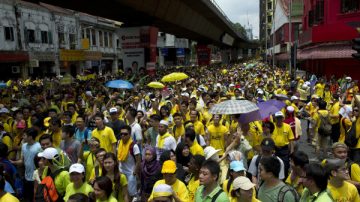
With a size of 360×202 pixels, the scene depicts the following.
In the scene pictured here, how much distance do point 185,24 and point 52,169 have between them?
3117 centimetres

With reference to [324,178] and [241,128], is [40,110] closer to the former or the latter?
[241,128]

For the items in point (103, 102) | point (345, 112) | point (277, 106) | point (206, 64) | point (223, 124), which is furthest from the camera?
point (206, 64)

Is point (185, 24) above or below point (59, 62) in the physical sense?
above

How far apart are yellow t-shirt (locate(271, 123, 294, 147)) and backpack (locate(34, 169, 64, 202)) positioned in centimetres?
404

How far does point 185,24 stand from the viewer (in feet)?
117

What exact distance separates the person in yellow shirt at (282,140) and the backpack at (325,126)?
2.39m

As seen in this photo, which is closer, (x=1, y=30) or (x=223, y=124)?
(x=223, y=124)

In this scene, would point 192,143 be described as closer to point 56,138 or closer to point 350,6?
point 56,138

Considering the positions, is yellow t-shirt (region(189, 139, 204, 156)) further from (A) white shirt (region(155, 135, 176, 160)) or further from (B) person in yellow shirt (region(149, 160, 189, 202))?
(B) person in yellow shirt (region(149, 160, 189, 202))

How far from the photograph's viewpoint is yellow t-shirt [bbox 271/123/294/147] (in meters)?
7.58

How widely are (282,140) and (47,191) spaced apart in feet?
14.0

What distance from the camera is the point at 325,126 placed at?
980 centimetres

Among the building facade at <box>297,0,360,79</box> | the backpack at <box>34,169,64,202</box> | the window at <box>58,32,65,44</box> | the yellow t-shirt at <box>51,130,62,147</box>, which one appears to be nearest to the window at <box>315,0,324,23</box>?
the building facade at <box>297,0,360,79</box>

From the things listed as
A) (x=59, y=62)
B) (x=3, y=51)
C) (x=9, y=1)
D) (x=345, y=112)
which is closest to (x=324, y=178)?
(x=345, y=112)
